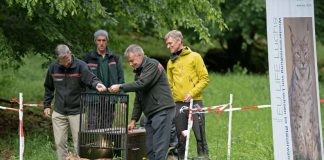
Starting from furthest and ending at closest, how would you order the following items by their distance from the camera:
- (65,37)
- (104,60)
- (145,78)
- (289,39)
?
1. (65,37)
2. (104,60)
3. (145,78)
4. (289,39)

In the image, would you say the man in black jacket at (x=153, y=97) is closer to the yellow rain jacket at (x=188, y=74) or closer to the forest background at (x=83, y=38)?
the yellow rain jacket at (x=188, y=74)

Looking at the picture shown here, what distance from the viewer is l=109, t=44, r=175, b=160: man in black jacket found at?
873 centimetres

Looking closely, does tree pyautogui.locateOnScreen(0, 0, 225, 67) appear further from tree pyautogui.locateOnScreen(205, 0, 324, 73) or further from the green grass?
tree pyautogui.locateOnScreen(205, 0, 324, 73)

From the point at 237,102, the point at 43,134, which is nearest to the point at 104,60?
the point at 43,134

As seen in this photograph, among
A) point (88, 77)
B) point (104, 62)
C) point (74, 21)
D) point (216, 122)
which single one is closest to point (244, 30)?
point (216, 122)

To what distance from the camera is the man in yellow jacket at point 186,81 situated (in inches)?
383

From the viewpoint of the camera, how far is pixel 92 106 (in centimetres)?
916

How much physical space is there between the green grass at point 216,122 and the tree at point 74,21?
0.76m

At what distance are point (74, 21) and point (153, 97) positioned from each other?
4668 mm

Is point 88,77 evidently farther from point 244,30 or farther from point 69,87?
point 244,30

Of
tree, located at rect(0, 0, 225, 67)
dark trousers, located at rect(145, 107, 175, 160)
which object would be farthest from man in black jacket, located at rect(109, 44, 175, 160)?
tree, located at rect(0, 0, 225, 67)

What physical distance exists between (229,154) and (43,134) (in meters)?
4.38

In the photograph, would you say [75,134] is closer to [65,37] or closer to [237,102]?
[65,37]

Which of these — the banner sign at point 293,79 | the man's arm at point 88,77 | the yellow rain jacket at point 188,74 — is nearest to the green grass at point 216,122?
the yellow rain jacket at point 188,74
